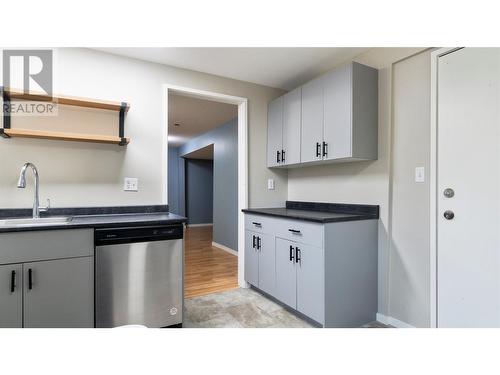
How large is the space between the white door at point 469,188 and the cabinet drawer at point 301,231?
81 centimetres

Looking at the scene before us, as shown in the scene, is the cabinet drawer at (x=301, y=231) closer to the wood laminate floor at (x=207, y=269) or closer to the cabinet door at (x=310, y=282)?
the cabinet door at (x=310, y=282)

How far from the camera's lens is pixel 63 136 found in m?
1.99

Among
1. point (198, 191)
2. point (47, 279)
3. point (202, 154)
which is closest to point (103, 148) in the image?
point (47, 279)

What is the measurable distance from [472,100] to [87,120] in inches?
112

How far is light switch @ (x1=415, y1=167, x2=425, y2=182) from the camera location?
1948mm

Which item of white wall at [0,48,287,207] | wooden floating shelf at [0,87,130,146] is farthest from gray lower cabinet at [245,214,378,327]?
wooden floating shelf at [0,87,130,146]

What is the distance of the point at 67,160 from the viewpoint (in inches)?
85.6

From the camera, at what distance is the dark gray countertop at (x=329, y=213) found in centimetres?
206

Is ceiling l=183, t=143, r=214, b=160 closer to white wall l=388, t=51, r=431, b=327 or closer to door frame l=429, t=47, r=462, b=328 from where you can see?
white wall l=388, t=51, r=431, b=327

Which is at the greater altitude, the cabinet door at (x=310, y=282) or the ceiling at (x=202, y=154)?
the ceiling at (x=202, y=154)

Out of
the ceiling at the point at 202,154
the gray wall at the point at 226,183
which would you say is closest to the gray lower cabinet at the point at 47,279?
the gray wall at the point at 226,183

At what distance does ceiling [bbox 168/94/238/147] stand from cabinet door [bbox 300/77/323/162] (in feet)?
5.17
